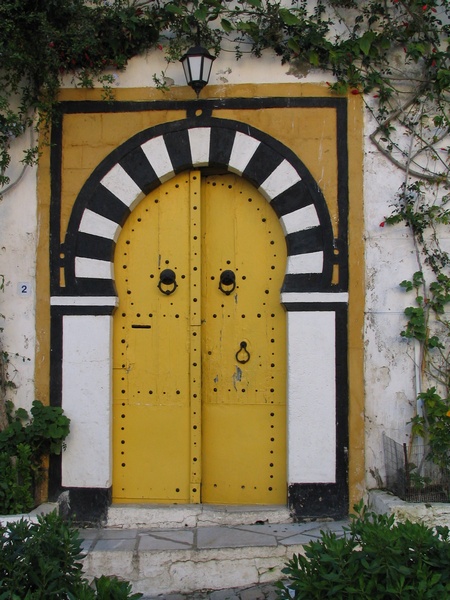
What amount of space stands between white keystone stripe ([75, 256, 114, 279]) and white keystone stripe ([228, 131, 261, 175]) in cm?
117

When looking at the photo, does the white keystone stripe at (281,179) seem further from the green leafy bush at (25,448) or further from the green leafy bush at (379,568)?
the green leafy bush at (379,568)

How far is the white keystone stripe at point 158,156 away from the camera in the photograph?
5164 mm

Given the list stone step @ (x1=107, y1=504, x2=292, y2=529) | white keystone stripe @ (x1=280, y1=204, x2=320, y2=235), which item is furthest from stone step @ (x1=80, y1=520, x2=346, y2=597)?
white keystone stripe @ (x1=280, y1=204, x2=320, y2=235)

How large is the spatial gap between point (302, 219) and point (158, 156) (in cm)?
115

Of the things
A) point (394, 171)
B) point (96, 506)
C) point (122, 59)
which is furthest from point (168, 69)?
point (96, 506)

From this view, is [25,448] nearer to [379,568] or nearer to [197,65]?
[379,568]

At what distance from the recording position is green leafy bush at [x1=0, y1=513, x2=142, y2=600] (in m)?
2.82

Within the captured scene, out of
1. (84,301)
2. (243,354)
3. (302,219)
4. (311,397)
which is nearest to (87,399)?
(84,301)

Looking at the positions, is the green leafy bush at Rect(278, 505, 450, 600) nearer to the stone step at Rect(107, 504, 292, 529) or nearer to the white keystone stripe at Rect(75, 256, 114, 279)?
the stone step at Rect(107, 504, 292, 529)

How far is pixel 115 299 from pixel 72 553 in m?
2.36

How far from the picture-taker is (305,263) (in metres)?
5.07

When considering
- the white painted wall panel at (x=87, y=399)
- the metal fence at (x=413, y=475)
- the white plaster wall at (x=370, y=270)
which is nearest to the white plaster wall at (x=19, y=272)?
the white plaster wall at (x=370, y=270)

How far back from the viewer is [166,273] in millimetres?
5211

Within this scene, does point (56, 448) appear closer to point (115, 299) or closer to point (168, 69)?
point (115, 299)
